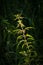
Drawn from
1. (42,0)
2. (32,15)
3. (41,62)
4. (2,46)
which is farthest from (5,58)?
(42,0)

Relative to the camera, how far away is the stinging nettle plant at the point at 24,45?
1.74 metres

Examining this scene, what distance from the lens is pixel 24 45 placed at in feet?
5.91

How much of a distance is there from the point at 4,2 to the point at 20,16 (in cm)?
27

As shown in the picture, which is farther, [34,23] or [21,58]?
[34,23]

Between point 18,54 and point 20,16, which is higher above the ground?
point 20,16

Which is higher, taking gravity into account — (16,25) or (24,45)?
(16,25)

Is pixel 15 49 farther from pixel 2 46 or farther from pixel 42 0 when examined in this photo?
pixel 42 0

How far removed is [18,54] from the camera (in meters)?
1.96

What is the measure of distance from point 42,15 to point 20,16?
10.1 inches

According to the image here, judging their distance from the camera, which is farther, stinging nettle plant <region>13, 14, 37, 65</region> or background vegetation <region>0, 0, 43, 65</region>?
background vegetation <region>0, 0, 43, 65</region>

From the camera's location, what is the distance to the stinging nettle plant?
1744mm

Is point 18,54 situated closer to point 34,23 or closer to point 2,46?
point 2,46

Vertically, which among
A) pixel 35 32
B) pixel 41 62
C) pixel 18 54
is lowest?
pixel 41 62

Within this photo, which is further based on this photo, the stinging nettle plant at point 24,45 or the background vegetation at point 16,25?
the background vegetation at point 16,25
